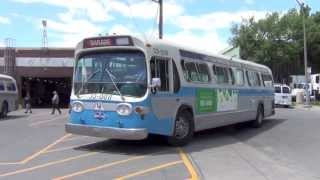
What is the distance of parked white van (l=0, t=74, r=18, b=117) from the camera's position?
A: 32156 mm

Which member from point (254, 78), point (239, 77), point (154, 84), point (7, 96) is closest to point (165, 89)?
point (154, 84)

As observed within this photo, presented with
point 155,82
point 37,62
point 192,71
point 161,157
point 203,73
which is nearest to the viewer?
point 161,157

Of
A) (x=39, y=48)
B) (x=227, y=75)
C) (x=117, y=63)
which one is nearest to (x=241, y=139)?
(x=227, y=75)

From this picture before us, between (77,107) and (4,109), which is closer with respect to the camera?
(77,107)

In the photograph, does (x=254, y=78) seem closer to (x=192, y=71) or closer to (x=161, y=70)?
(x=192, y=71)

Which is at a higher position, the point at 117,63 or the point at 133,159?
the point at 117,63

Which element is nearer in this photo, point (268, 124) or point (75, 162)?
point (75, 162)

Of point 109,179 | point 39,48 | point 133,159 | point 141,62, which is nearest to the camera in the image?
point 109,179

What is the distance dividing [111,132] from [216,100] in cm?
504

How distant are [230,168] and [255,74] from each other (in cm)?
1167

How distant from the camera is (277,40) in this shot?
6794cm

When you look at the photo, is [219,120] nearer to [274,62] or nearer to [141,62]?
[141,62]

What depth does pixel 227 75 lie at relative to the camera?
65.8 ft

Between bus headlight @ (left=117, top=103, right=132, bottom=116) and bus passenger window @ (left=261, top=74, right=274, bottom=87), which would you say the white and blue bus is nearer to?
bus headlight @ (left=117, top=103, right=132, bottom=116)
